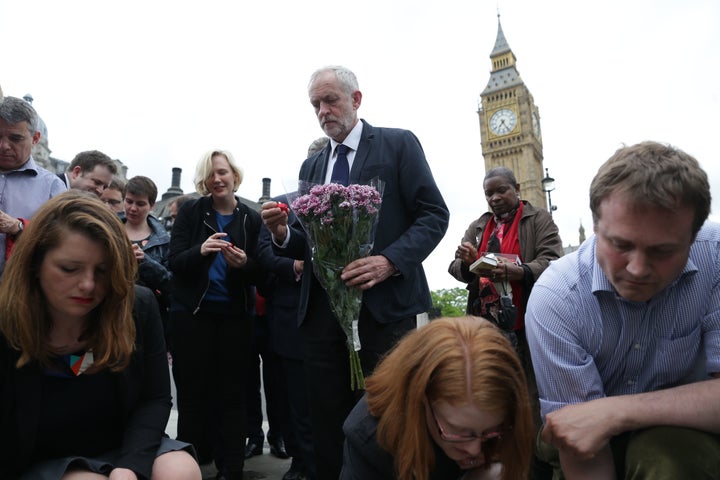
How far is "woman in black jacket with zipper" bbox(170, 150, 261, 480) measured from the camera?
10.7 feet

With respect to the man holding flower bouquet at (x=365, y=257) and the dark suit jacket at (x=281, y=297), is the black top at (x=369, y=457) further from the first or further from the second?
the dark suit jacket at (x=281, y=297)

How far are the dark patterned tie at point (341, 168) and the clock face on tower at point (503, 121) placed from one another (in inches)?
3357

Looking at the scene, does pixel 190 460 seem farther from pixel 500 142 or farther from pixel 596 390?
pixel 500 142

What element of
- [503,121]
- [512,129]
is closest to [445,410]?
[512,129]

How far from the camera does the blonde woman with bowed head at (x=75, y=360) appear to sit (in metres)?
1.81

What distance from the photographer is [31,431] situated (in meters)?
1.81

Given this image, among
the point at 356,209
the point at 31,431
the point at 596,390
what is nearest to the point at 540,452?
the point at 596,390

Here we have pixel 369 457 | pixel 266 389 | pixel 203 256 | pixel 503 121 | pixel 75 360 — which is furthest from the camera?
pixel 503 121

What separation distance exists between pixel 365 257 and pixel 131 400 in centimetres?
117

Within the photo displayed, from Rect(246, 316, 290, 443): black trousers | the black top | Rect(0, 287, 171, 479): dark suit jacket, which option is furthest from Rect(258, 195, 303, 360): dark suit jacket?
the black top

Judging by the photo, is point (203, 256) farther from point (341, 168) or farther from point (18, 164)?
point (18, 164)

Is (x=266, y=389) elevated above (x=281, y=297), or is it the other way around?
(x=281, y=297)

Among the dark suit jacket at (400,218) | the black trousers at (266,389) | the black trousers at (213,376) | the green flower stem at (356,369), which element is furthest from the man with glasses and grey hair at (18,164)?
the green flower stem at (356,369)

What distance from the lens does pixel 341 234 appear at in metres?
2.46
